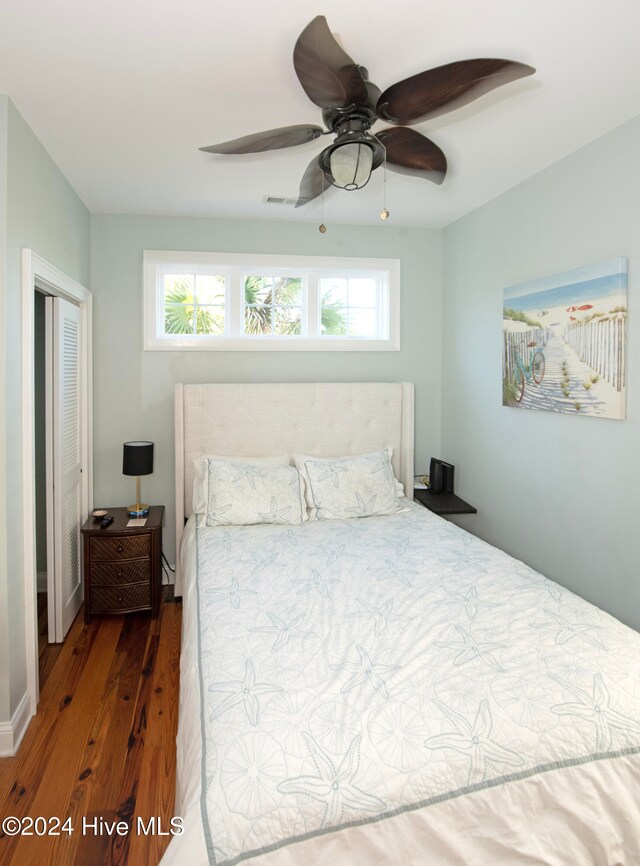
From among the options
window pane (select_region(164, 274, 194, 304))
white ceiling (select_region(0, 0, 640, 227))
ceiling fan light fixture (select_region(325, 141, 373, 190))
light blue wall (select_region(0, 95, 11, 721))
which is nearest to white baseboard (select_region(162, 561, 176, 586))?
light blue wall (select_region(0, 95, 11, 721))

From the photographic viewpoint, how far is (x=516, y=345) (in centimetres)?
314

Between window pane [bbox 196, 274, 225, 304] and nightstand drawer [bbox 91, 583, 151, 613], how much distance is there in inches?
79.3

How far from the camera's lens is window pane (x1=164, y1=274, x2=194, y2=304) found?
3.85 m

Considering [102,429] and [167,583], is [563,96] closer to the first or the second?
[102,429]

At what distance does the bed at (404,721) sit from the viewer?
116 centimetres

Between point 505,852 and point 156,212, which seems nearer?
point 505,852

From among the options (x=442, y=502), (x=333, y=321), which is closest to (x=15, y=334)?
(x=333, y=321)

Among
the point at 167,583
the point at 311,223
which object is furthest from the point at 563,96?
the point at 167,583

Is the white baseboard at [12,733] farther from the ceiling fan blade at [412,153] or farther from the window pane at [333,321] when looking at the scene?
the window pane at [333,321]

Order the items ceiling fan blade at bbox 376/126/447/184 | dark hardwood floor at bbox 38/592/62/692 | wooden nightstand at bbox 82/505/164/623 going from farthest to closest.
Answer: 1. wooden nightstand at bbox 82/505/164/623
2. dark hardwood floor at bbox 38/592/62/692
3. ceiling fan blade at bbox 376/126/447/184

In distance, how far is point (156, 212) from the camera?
3611mm

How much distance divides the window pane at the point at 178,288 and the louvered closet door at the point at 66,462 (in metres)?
0.67

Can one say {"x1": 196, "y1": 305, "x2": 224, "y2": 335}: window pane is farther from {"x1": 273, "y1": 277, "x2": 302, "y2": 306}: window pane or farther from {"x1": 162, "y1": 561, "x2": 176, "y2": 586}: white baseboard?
{"x1": 162, "y1": 561, "x2": 176, "y2": 586}: white baseboard

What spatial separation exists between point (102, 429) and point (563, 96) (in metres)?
3.22
